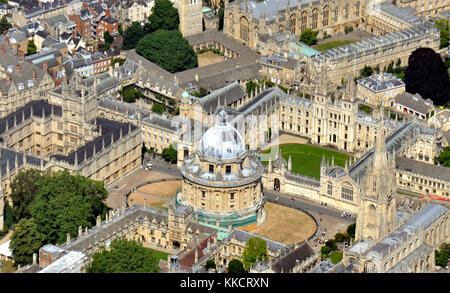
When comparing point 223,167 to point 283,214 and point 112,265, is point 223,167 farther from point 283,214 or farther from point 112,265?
point 112,265


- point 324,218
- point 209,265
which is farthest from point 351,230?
point 209,265

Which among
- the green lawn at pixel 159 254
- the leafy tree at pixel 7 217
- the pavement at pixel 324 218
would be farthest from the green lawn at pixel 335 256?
the leafy tree at pixel 7 217

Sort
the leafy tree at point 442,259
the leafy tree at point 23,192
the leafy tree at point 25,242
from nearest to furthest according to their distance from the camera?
the leafy tree at point 25,242 < the leafy tree at point 442,259 < the leafy tree at point 23,192

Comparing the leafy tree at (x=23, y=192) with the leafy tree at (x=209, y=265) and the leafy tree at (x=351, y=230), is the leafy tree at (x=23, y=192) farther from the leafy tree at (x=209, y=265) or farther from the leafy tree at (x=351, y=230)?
the leafy tree at (x=351, y=230)

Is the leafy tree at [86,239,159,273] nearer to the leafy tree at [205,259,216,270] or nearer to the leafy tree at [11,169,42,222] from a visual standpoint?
the leafy tree at [205,259,216,270]

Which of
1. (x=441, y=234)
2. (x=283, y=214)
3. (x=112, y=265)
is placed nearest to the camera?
(x=112, y=265)

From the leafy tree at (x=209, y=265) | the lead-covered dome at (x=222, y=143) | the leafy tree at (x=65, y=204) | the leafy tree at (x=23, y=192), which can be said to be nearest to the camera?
the leafy tree at (x=209, y=265)
